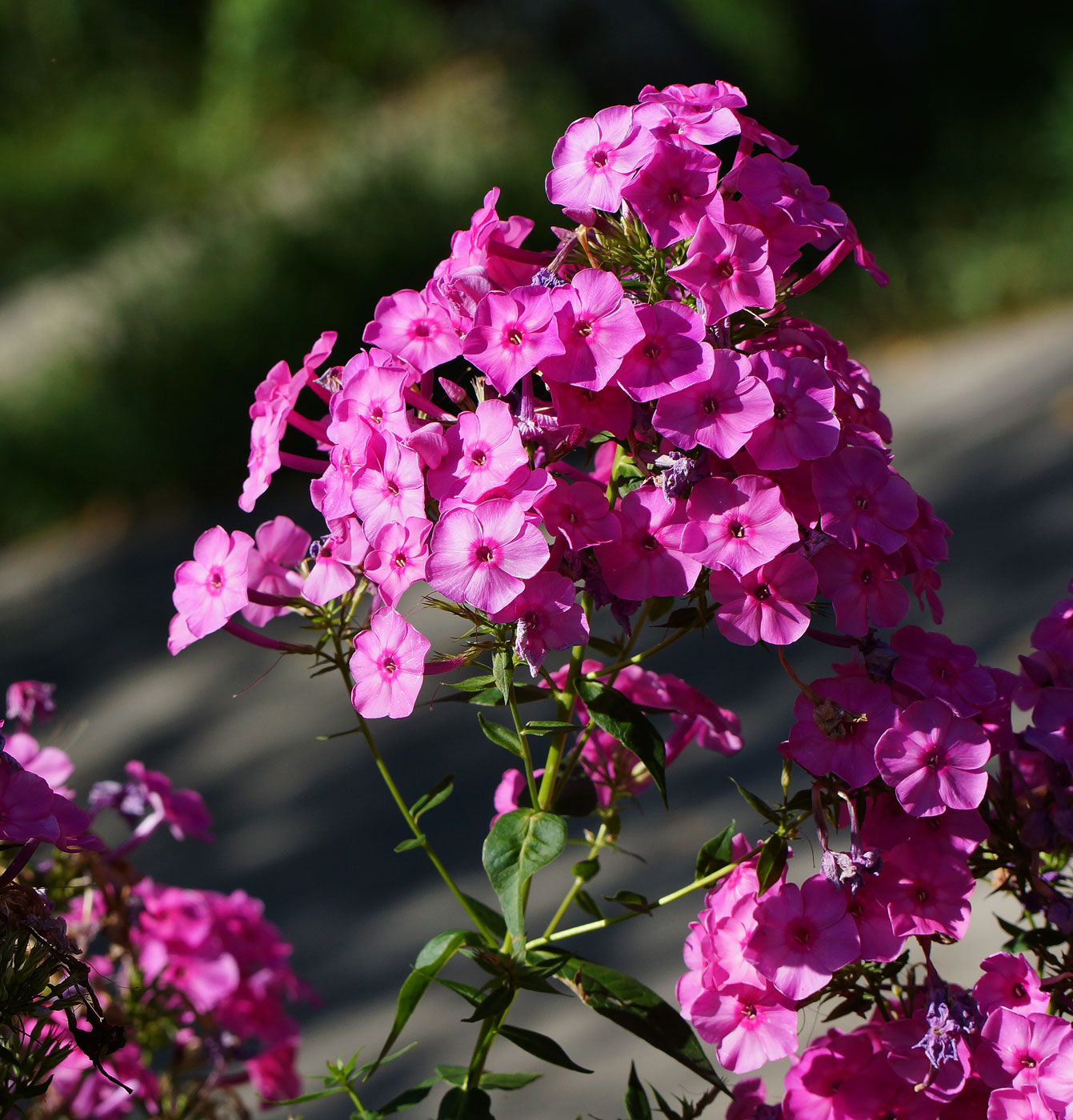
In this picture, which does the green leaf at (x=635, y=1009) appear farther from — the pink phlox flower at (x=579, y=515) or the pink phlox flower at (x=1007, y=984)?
the pink phlox flower at (x=579, y=515)

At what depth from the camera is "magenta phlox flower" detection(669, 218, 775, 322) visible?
65 centimetres

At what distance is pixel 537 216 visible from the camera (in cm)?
462

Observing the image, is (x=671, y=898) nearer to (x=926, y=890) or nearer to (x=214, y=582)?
(x=926, y=890)

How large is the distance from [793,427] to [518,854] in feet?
0.94

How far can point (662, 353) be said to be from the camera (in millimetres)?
634

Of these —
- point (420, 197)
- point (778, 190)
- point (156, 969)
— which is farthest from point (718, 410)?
point (420, 197)

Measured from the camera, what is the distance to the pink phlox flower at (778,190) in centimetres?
68

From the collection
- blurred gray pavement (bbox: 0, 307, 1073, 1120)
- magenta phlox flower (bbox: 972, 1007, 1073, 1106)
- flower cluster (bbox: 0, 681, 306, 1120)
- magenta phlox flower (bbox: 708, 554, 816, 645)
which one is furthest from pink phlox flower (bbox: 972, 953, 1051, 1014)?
blurred gray pavement (bbox: 0, 307, 1073, 1120)

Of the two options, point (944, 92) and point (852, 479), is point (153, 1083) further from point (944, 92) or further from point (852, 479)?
point (944, 92)

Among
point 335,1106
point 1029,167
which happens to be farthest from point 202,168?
point 335,1106

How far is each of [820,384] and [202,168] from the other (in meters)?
7.11

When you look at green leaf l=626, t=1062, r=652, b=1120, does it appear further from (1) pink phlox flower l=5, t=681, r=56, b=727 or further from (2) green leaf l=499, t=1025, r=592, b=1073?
(1) pink phlox flower l=5, t=681, r=56, b=727

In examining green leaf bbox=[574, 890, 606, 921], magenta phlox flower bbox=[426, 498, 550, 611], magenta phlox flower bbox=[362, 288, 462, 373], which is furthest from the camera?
green leaf bbox=[574, 890, 606, 921]

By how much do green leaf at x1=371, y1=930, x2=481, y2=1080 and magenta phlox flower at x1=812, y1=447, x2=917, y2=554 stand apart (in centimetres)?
33
